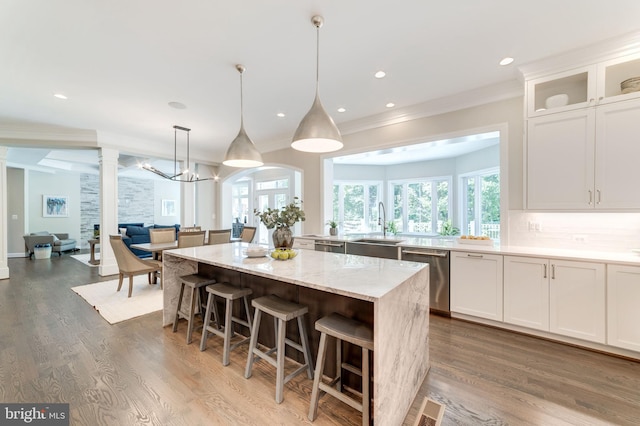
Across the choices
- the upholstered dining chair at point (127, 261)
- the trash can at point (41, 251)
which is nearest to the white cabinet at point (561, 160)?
the upholstered dining chair at point (127, 261)

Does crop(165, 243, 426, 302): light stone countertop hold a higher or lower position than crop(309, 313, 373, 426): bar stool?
higher

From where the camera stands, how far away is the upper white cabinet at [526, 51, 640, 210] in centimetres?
235

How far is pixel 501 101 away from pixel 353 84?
1835mm

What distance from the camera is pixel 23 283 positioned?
4672 mm

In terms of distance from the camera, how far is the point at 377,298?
1302 mm

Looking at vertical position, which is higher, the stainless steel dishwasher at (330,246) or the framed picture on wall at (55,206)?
the framed picture on wall at (55,206)

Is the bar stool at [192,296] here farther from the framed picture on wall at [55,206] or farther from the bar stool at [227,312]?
the framed picture on wall at [55,206]

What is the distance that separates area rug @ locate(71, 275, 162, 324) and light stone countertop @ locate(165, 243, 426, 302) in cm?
148

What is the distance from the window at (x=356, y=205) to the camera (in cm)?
738

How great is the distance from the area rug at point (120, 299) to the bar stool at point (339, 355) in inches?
109

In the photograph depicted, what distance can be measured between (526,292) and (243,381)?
9.29ft

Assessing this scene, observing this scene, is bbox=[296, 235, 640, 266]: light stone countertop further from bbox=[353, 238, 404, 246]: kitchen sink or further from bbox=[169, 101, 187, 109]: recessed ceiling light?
bbox=[169, 101, 187, 109]: recessed ceiling light

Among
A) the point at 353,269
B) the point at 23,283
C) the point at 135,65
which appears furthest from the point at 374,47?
the point at 23,283

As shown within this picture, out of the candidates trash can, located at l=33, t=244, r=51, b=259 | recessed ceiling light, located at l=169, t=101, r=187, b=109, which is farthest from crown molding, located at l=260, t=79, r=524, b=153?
trash can, located at l=33, t=244, r=51, b=259
